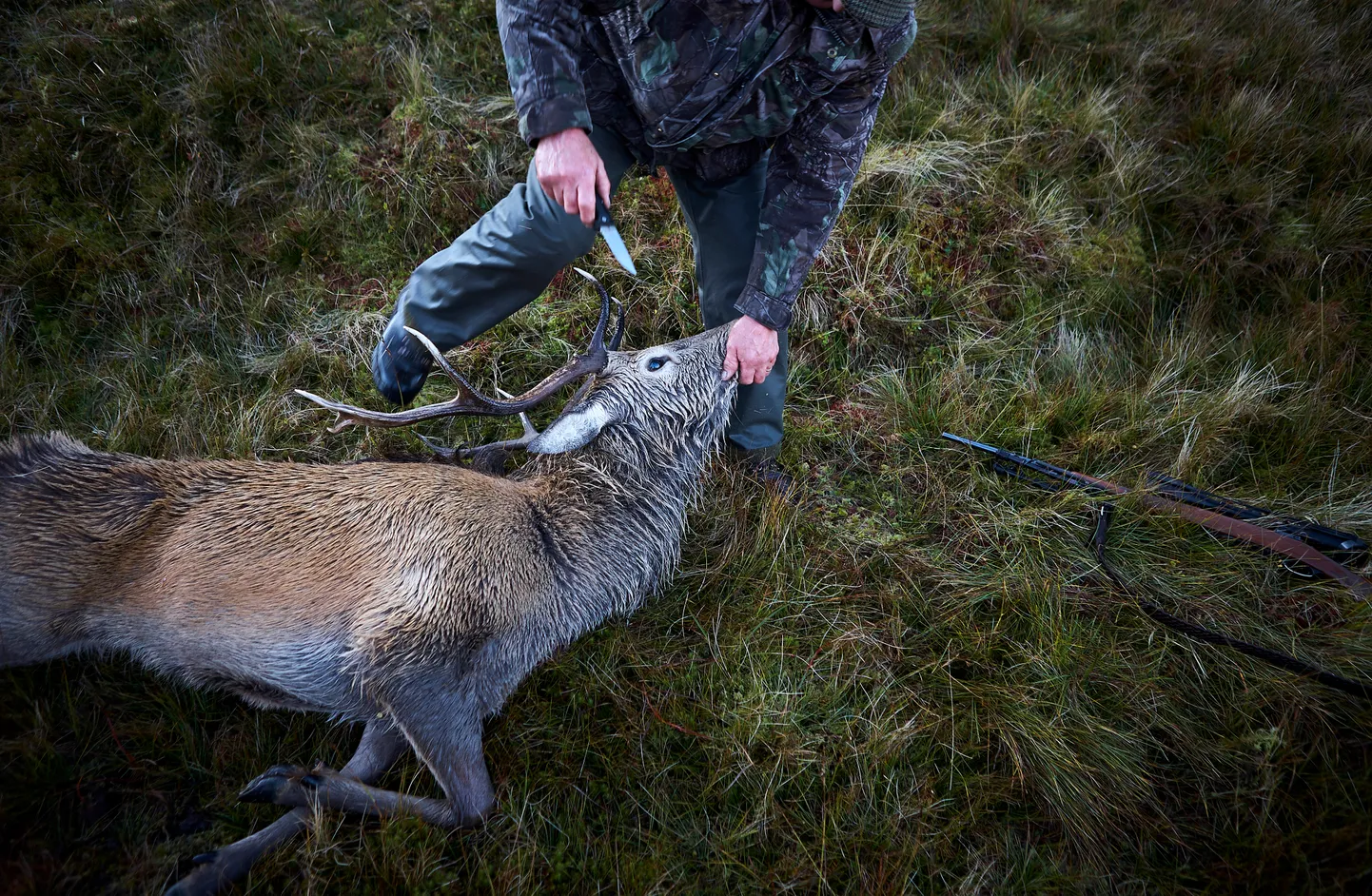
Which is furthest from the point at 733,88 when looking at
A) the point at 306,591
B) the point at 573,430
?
the point at 306,591

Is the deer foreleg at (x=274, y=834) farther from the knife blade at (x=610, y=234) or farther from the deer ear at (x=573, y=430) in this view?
the knife blade at (x=610, y=234)

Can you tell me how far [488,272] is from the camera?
10.9ft

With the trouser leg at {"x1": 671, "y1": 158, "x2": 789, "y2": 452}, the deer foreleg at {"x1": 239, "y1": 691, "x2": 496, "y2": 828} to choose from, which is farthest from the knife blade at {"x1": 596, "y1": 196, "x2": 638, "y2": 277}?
the deer foreleg at {"x1": 239, "y1": 691, "x2": 496, "y2": 828}

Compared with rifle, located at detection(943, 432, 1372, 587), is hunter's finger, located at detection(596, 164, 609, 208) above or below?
above

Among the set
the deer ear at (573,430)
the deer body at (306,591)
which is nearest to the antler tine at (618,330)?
the deer ear at (573,430)

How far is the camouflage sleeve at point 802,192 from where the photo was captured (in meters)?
3.32

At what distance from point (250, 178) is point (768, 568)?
4.28 m

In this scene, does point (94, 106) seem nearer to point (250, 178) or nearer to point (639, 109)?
point (250, 178)

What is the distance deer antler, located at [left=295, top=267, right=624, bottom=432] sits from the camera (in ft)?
10.9

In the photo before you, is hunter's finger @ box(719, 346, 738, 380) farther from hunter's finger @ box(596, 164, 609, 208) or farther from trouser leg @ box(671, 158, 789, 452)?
hunter's finger @ box(596, 164, 609, 208)

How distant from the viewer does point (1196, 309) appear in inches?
193

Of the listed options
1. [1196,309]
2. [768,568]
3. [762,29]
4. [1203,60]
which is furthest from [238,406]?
[1203,60]

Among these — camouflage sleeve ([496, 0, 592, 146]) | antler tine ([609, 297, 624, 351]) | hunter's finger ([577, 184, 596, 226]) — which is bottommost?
antler tine ([609, 297, 624, 351])

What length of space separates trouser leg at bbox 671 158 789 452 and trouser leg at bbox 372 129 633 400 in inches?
20.0
